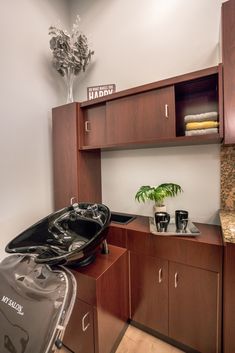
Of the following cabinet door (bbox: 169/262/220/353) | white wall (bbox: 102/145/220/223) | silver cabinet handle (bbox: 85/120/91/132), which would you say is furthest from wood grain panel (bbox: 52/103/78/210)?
cabinet door (bbox: 169/262/220/353)

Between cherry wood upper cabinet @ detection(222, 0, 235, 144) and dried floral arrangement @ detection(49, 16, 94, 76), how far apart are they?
4.27 feet

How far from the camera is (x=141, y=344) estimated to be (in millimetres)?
1426

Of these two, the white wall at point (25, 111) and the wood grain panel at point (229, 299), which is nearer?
the wood grain panel at point (229, 299)

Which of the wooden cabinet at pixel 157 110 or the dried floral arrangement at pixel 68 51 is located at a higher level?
the dried floral arrangement at pixel 68 51

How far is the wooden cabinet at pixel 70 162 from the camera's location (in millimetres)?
1758

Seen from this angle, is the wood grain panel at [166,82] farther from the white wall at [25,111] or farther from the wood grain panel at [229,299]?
the wood grain panel at [229,299]

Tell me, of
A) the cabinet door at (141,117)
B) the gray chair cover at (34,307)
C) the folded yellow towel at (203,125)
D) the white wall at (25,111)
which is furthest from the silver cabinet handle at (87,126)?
the gray chair cover at (34,307)

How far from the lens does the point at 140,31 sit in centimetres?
180

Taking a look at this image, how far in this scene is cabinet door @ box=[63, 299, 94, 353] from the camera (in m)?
1.17

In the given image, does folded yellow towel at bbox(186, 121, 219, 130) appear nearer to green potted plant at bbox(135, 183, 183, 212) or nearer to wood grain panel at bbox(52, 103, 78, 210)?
green potted plant at bbox(135, 183, 183, 212)

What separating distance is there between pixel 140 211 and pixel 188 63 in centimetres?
142

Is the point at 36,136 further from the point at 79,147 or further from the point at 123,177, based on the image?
the point at 123,177

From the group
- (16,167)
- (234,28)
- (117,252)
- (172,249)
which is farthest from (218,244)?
(16,167)

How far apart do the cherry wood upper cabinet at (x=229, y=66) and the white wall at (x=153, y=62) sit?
0.39 m
